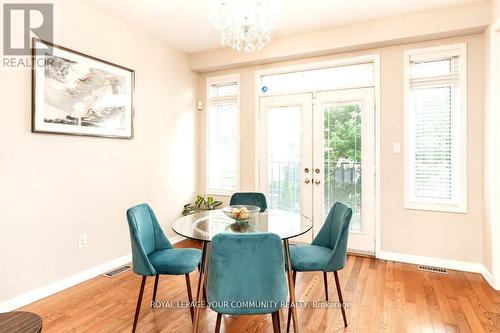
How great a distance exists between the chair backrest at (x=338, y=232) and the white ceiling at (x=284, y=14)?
212 cm

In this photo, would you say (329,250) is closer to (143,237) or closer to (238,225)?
(238,225)

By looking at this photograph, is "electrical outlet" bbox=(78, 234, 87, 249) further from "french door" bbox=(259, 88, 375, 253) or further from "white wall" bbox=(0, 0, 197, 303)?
"french door" bbox=(259, 88, 375, 253)

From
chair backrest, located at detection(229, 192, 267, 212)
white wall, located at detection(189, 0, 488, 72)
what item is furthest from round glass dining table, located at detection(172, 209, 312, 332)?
white wall, located at detection(189, 0, 488, 72)

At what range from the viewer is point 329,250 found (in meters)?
2.38

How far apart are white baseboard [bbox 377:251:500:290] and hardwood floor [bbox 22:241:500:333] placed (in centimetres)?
12

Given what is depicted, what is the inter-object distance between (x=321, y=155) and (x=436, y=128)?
1330 millimetres

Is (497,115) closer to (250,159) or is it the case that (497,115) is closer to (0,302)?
(250,159)

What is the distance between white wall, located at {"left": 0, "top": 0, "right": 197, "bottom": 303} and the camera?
7.98 ft

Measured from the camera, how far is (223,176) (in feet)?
15.2

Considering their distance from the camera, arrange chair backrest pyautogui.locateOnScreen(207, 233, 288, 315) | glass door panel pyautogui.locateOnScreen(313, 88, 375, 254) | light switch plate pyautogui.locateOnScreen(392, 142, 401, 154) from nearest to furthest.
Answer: chair backrest pyautogui.locateOnScreen(207, 233, 288, 315) → light switch plate pyautogui.locateOnScreen(392, 142, 401, 154) → glass door panel pyautogui.locateOnScreen(313, 88, 375, 254)

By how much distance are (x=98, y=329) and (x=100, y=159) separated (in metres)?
1.71

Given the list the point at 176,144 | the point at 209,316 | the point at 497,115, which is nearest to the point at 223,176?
the point at 176,144

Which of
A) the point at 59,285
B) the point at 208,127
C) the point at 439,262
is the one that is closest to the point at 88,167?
the point at 59,285

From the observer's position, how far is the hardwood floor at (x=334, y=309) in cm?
217
